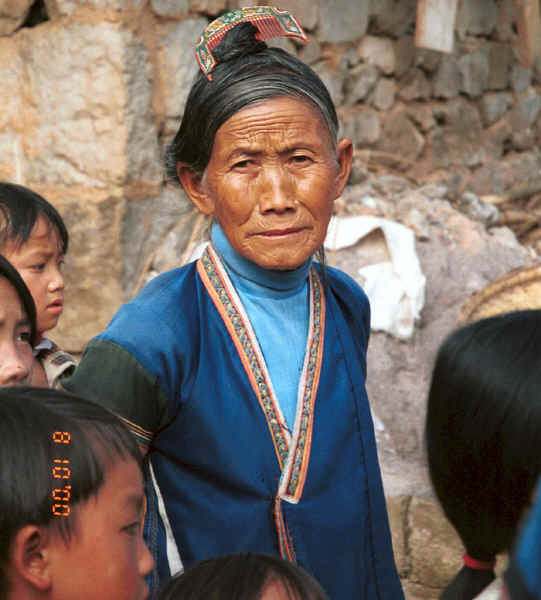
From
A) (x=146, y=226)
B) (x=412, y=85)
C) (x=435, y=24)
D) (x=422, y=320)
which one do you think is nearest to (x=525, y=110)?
(x=412, y=85)

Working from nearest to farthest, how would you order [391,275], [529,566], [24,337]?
1. [529,566]
2. [24,337]
3. [391,275]

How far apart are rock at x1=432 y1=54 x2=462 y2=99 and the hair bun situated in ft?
12.3

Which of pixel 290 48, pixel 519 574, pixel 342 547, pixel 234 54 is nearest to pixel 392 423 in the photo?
pixel 290 48

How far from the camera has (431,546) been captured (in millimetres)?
3152

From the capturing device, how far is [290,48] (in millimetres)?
4066

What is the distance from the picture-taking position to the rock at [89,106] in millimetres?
3314

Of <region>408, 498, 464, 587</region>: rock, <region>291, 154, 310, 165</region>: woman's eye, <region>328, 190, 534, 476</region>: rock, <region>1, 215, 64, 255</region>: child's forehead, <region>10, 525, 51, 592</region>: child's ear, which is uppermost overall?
<region>291, 154, 310, 165</region>: woman's eye

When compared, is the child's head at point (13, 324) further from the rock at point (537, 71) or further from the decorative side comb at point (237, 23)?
the rock at point (537, 71)

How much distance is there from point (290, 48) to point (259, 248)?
108 inches

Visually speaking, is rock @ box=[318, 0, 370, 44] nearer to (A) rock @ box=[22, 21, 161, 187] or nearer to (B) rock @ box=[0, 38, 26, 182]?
(A) rock @ box=[22, 21, 161, 187]

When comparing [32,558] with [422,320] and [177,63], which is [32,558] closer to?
[177,63]

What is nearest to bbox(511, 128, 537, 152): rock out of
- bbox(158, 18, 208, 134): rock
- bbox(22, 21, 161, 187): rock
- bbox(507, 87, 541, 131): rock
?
bbox(507, 87, 541, 131): rock

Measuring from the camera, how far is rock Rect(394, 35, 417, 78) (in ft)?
15.8

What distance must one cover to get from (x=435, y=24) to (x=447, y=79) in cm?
80
